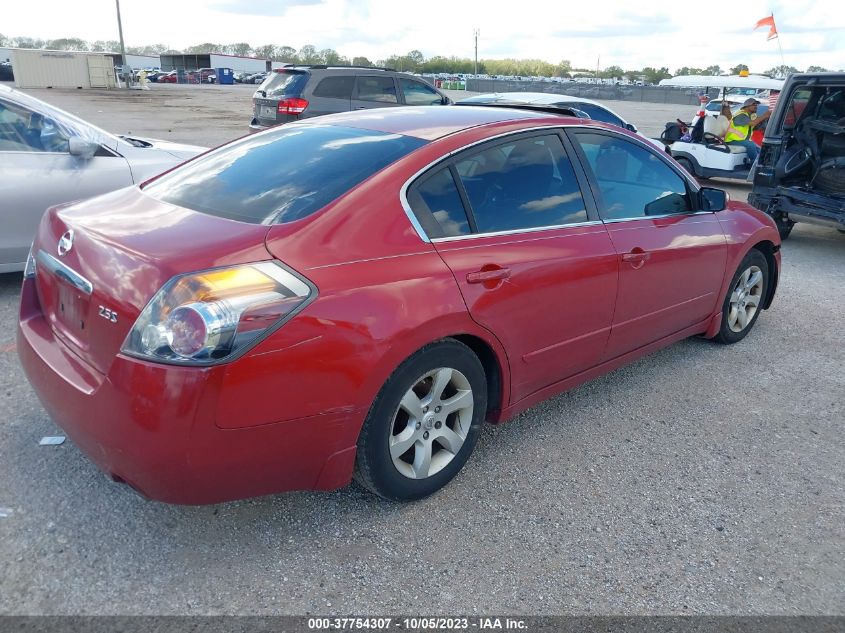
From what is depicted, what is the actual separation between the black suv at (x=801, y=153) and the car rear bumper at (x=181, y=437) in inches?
298

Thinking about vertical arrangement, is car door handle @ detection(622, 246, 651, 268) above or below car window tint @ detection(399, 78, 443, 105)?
below

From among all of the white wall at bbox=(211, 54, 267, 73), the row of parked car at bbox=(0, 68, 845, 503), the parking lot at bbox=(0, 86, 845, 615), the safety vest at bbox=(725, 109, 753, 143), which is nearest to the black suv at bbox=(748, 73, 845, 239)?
the safety vest at bbox=(725, 109, 753, 143)

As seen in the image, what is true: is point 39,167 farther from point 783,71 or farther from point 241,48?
point 241,48

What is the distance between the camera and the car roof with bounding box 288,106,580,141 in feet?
10.7

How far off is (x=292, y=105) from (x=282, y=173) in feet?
34.0

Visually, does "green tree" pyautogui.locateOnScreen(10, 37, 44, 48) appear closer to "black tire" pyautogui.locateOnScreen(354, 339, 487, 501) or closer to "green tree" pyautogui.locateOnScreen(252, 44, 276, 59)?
"green tree" pyautogui.locateOnScreen(252, 44, 276, 59)

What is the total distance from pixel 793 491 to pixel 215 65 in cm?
10372

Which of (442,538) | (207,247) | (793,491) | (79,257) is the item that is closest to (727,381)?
(793,491)

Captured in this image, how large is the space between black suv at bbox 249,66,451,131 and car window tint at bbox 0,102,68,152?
7252 mm

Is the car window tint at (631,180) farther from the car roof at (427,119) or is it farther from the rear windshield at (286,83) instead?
the rear windshield at (286,83)

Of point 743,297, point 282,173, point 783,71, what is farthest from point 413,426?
point 783,71

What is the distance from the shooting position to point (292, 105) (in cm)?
1273

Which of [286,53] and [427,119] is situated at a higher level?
[286,53]

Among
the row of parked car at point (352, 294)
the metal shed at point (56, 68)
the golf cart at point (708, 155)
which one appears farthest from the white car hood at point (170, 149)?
the metal shed at point (56, 68)
